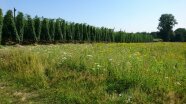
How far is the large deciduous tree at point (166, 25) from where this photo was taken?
122562 millimetres

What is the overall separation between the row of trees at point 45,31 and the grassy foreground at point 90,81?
2547 centimetres

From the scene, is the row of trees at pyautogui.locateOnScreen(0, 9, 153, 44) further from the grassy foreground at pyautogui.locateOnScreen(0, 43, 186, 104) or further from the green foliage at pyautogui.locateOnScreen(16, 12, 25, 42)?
the grassy foreground at pyautogui.locateOnScreen(0, 43, 186, 104)

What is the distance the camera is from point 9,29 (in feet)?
134

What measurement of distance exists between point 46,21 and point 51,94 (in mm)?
43888

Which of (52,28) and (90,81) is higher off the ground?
(52,28)

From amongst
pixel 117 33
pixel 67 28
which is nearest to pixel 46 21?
pixel 67 28

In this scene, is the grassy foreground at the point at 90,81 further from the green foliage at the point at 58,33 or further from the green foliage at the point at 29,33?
the green foliage at the point at 58,33

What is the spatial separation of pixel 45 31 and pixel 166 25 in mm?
81032

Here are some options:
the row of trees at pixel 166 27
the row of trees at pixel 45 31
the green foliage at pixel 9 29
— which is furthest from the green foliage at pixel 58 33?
the row of trees at pixel 166 27

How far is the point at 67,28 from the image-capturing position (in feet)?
194

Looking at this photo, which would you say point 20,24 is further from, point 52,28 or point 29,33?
point 52,28

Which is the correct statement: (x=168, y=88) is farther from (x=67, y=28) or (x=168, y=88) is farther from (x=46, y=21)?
(x=67, y=28)

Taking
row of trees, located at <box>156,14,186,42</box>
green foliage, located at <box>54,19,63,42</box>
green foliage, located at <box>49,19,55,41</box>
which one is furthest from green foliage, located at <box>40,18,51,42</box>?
row of trees, located at <box>156,14,186,42</box>

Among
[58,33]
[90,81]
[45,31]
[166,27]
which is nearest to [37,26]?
[45,31]
